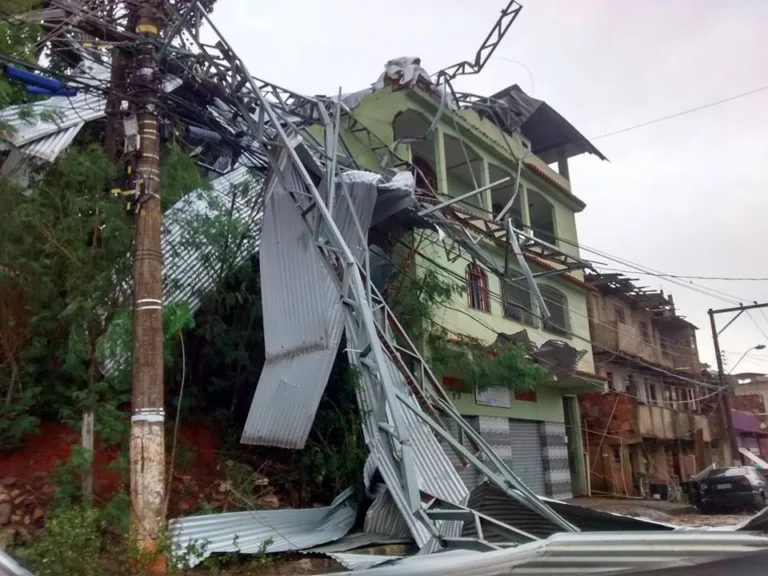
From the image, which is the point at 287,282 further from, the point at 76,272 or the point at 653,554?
the point at 653,554

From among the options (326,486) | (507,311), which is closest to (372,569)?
(326,486)

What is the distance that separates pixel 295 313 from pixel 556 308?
484 inches

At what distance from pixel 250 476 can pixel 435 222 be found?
220 inches

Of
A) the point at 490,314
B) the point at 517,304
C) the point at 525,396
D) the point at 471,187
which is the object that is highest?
the point at 471,187

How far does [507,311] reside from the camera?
17844mm

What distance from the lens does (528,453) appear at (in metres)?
18.0

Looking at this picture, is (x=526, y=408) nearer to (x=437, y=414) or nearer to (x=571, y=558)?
(x=437, y=414)

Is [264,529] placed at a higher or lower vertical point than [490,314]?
lower

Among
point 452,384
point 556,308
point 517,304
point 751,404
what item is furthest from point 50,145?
point 751,404

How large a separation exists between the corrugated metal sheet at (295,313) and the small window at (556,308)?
990 cm

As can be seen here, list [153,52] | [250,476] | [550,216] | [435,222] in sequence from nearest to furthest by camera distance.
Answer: [153,52] → [250,476] → [435,222] → [550,216]

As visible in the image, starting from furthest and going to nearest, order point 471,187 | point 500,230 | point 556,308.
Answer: point 556,308 → point 471,187 → point 500,230

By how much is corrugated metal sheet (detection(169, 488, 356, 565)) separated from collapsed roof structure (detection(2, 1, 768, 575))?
2 cm

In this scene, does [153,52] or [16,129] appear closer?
[153,52]
